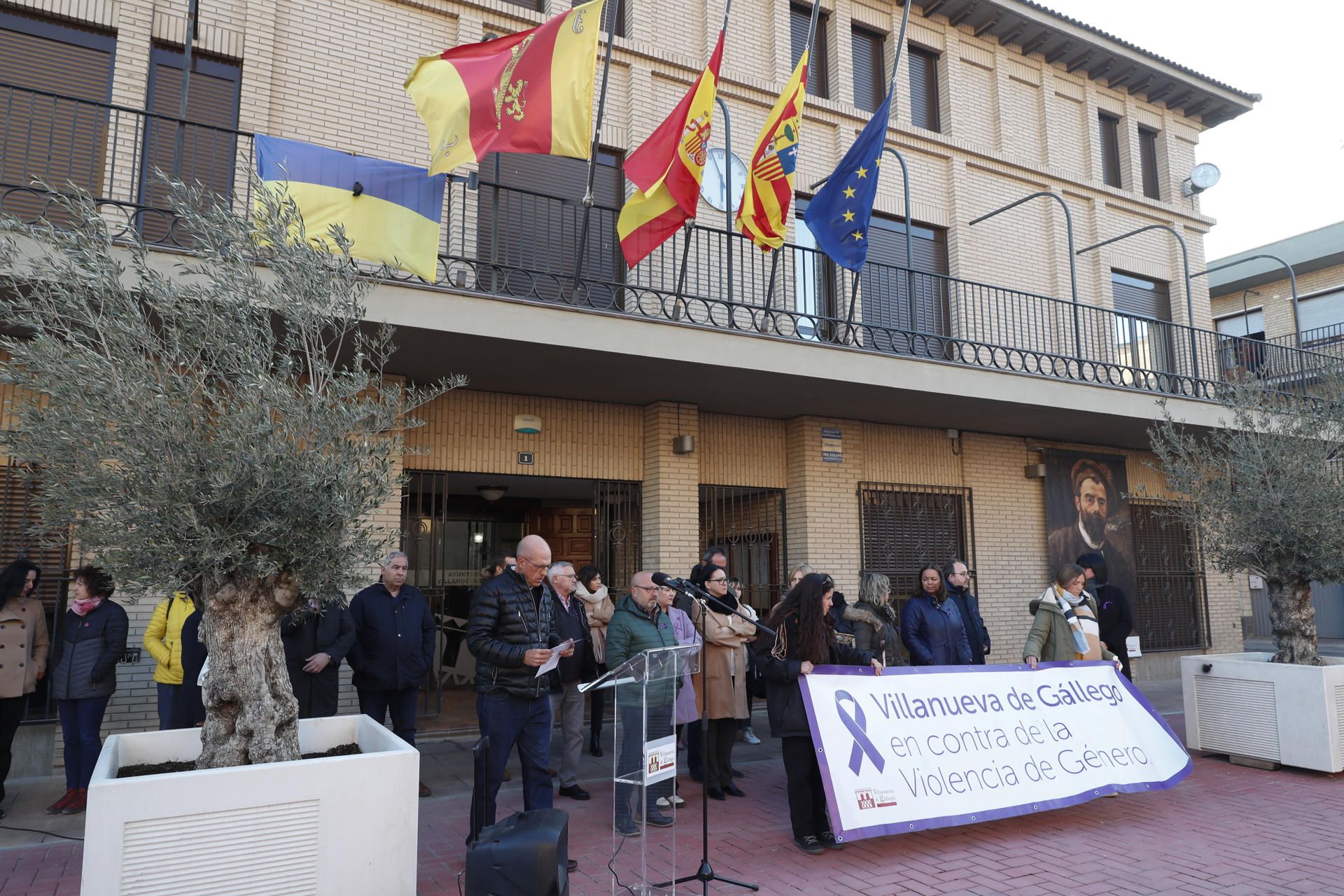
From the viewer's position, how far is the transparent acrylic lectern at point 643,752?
460 centimetres

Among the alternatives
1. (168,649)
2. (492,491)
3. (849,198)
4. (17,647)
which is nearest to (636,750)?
(168,649)

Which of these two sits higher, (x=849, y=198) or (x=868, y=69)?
(x=868, y=69)

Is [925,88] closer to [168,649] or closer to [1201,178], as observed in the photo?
[1201,178]

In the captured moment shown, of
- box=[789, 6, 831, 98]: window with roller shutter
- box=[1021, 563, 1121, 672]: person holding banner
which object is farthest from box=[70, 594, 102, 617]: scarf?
box=[789, 6, 831, 98]: window with roller shutter

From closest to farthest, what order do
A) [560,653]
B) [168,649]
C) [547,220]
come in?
1. [560,653]
2. [168,649]
3. [547,220]

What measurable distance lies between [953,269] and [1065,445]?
330 centimetres

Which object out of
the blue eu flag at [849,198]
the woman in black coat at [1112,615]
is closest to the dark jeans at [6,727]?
the blue eu flag at [849,198]

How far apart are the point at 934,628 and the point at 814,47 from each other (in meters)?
8.77

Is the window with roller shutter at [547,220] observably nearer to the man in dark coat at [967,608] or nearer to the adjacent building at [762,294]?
the adjacent building at [762,294]

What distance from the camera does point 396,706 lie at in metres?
6.80

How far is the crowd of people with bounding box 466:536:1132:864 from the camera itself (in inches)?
199

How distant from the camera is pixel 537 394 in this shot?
10.1 meters

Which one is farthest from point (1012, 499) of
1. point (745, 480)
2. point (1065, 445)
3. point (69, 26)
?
point (69, 26)

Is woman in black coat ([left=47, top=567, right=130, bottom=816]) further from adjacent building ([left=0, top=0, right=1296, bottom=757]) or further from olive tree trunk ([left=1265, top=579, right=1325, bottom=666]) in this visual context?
olive tree trunk ([left=1265, top=579, right=1325, bottom=666])
